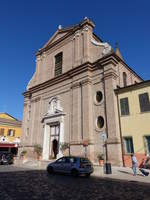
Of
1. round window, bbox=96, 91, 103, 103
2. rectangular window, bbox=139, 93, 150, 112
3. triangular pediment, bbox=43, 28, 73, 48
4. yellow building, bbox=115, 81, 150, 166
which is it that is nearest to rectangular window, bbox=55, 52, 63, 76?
triangular pediment, bbox=43, 28, 73, 48

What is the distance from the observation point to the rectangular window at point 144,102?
599 inches

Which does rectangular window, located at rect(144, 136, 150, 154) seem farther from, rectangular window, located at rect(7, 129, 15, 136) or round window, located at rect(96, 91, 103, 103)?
rectangular window, located at rect(7, 129, 15, 136)

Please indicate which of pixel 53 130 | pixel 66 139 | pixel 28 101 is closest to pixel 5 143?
pixel 28 101

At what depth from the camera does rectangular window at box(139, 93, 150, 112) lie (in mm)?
15203

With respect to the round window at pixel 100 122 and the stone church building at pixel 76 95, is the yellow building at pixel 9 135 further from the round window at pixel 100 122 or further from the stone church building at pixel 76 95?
the round window at pixel 100 122

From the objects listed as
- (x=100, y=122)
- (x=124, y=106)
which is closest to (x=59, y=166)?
(x=100, y=122)

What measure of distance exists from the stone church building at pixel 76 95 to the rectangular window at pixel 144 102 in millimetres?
2608

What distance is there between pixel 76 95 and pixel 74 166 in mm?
10715

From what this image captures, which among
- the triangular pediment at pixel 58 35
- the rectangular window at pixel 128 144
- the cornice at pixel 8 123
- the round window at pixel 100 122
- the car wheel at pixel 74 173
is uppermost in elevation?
the triangular pediment at pixel 58 35

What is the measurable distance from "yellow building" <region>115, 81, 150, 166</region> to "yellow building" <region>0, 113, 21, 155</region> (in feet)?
81.8

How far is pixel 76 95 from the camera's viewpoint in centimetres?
2109

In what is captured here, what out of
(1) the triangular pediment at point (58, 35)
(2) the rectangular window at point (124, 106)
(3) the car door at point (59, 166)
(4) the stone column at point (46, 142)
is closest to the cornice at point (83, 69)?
(2) the rectangular window at point (124, 106)

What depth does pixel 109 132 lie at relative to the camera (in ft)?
54.8

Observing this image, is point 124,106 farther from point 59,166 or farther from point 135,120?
point 59,166
